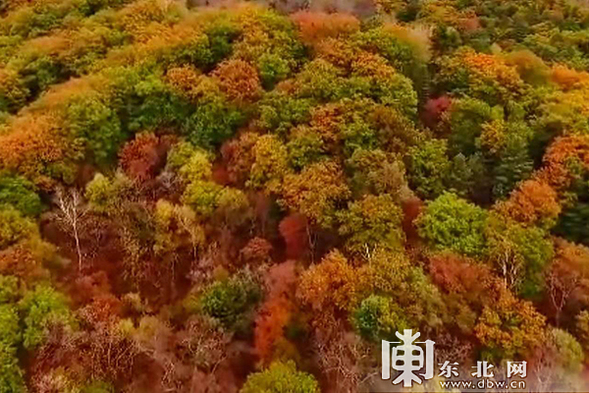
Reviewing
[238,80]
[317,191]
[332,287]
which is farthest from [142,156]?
[332,287]

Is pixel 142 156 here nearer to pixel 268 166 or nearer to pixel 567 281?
pixel 268 166

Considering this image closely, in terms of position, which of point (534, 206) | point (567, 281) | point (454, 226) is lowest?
point (567, 281)

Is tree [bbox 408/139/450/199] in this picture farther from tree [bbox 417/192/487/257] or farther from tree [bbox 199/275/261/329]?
tree [bbox 199/275/261/329]

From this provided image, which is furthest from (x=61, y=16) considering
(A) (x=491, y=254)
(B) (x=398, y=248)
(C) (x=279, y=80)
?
(A) (x=491, y=254)

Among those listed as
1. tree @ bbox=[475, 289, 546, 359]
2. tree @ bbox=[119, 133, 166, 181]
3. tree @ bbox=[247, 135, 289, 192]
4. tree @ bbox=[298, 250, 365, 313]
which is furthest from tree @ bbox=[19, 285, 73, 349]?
tree @ bbox=[475, 289, 546, 359]

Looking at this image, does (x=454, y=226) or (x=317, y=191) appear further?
(x=317, y=191)

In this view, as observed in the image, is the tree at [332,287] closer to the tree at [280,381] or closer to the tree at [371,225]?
the tree at [371,225]

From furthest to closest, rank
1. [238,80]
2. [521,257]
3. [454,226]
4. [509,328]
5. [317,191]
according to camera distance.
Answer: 1. [238,80]
2. [317,191]
3. [454,226]
4. [521,257]
5. [509,328]
